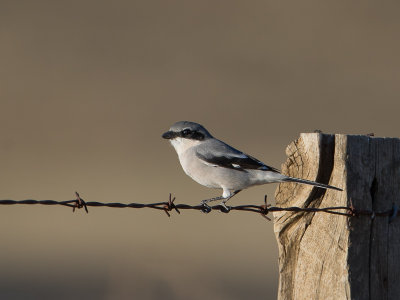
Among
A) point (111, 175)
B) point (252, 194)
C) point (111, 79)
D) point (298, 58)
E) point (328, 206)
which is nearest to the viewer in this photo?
point (328, 206)

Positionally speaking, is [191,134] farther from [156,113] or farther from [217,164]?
[156,113]

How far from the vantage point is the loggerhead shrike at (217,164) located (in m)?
5.40

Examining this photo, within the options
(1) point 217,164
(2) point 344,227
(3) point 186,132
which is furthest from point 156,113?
(2) point 344,227

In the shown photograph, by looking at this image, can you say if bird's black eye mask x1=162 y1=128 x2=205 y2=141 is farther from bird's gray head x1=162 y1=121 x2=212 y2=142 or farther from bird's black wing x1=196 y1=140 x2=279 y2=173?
bird's black wing x1=196 y1=140 x2=279 y2=173

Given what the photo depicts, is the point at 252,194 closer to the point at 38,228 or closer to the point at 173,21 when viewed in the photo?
the point at 38,228

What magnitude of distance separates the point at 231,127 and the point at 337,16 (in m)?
15.0

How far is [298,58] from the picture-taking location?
3156cm

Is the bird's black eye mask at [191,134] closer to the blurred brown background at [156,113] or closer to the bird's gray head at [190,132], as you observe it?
the bird's gray head at [190,132]

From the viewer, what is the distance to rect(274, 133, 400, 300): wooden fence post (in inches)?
151

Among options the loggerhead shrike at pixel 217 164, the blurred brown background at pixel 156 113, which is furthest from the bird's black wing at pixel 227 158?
the blurred brown background at pixel 156 113

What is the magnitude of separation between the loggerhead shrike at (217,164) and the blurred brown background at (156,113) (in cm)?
470

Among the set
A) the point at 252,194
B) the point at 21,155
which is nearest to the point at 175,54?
the point at 21,155

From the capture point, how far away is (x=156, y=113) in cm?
2442

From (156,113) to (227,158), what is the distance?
19.0 metres
